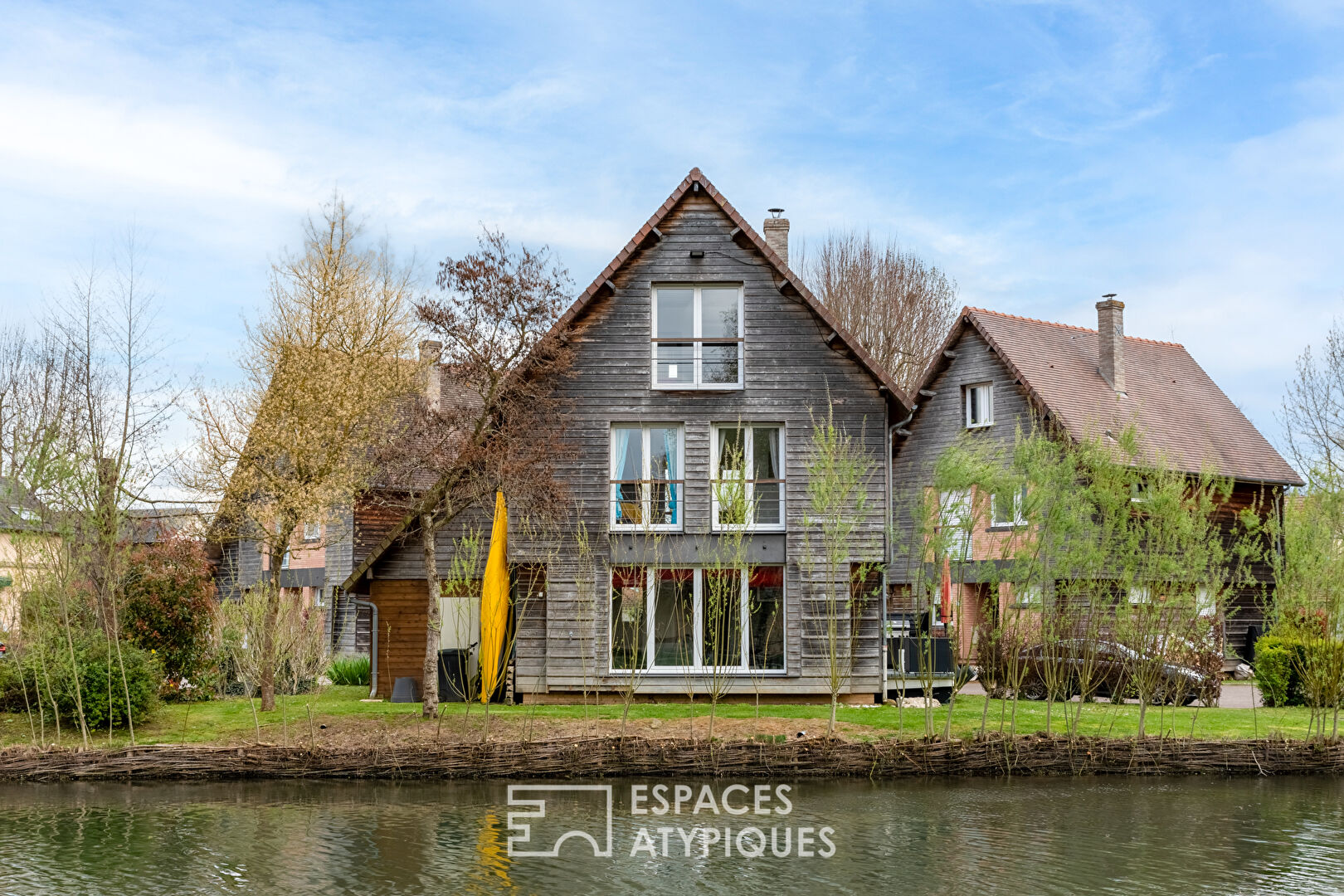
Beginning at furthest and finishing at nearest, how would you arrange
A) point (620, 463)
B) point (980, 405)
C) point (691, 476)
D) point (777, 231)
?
1. point (980, 405)
2. point (777, 231)
3. point (620, 463)
4. point (691, 476)

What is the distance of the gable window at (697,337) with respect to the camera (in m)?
21.8

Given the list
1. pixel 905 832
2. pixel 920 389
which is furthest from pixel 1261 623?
pixel 905 832

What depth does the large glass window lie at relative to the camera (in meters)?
20.9

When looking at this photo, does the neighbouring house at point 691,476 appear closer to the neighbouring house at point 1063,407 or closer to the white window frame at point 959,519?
the white window frame at point 959,519

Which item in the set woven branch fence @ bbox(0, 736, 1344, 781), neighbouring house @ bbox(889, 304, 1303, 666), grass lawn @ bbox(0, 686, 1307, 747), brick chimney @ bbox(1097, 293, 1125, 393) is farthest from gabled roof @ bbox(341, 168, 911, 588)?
brick chimney @ bbox(1097, 293, 1125, 393)

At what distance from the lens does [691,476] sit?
21.5 metres

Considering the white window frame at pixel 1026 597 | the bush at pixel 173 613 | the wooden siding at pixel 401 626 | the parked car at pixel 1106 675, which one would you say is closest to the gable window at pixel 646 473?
the wooden siding at pixel 401 626

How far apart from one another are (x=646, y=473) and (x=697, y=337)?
8.45 ft

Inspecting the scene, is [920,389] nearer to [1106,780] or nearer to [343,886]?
[1106,780]

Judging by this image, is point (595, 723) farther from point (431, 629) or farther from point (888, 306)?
point (888, 306)

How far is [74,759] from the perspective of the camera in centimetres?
1605

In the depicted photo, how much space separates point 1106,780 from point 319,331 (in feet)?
60.3

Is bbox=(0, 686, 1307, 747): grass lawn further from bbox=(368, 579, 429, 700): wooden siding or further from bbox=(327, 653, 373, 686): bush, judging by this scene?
bbox=(327, 653, 373, 686): bush

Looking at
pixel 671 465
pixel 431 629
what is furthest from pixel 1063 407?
pixel 431 629
